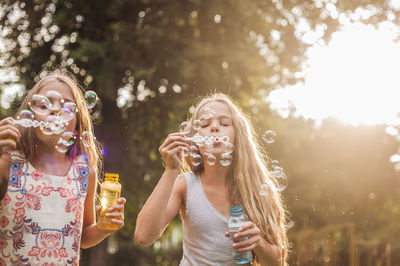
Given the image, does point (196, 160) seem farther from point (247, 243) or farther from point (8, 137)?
point (8, 137)

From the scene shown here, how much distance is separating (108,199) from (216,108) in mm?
805

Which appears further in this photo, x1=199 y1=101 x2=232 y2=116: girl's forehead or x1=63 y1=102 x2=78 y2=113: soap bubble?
x1=199 y1=101 x2=232 y2=116: girl's forehead

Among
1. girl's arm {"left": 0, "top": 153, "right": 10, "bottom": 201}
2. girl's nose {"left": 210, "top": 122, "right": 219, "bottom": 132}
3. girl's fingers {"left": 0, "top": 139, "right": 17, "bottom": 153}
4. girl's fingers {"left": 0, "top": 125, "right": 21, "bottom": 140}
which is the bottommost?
girl's arm {"left": 0, "top": 153, "right": 10, "bottom": 201}

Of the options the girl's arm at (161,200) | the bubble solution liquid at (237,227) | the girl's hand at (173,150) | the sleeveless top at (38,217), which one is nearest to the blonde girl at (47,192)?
the sleeveless top at (38,217)

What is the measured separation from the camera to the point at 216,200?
229 cm

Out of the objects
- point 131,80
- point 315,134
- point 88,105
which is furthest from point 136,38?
point 315,134

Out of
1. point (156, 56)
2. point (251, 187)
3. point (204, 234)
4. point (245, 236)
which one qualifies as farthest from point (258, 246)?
point (156, 56)

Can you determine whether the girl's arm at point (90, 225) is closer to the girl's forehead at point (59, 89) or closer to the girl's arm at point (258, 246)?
the girl's forehead at point (59, 89)

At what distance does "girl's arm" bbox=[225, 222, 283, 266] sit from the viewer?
1930mm

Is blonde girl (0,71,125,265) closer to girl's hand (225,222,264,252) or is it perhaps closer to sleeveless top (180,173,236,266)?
sleeveless top (180,173,236,266)

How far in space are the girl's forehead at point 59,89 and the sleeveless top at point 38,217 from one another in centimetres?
37

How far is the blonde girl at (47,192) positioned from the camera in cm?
189

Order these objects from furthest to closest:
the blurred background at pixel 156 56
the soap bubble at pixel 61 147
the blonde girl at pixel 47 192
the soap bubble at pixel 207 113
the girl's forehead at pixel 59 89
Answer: the blurred background at pixel 156 56
the soap bubble at pixel 207 113
the girl's forehead at pixel 59 89
the soap bubble at pixel 61 147
the blonde girl at pixel 47 192

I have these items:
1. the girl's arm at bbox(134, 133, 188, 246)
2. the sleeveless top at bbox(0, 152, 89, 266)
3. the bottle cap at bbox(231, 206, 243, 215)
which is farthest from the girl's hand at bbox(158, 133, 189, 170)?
the sleeveless top at bbox(0, 152, 89, 266)
